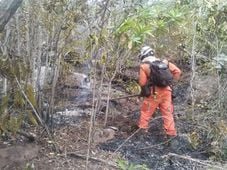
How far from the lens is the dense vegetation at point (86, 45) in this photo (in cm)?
522

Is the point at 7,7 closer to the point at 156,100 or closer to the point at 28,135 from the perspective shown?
the point at 28,135

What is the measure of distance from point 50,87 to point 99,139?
109 centimetres

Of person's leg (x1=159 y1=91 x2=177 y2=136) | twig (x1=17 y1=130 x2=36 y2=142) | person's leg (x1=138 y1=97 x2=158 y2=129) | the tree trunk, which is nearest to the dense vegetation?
the tree trunk

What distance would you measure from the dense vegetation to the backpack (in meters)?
0.48

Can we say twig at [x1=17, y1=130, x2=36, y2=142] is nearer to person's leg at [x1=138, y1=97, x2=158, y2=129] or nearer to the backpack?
person's leg at [x1=138, y1=97, x2=158, y2=129]

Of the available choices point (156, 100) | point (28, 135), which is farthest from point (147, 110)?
point (28, 135)

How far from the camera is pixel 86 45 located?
555 centimetres

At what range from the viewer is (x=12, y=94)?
541cm

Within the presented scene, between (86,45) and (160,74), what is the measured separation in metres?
1.56

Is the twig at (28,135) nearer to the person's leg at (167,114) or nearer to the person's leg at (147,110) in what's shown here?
the person's leg at (147,110)

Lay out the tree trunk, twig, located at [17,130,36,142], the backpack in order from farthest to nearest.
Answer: the backpack → twig, located at [17,130,36,142] → the tree trunk

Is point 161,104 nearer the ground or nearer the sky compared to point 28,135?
nearer the sky

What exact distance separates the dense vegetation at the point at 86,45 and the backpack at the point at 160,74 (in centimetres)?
48

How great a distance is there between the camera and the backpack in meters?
6.65
